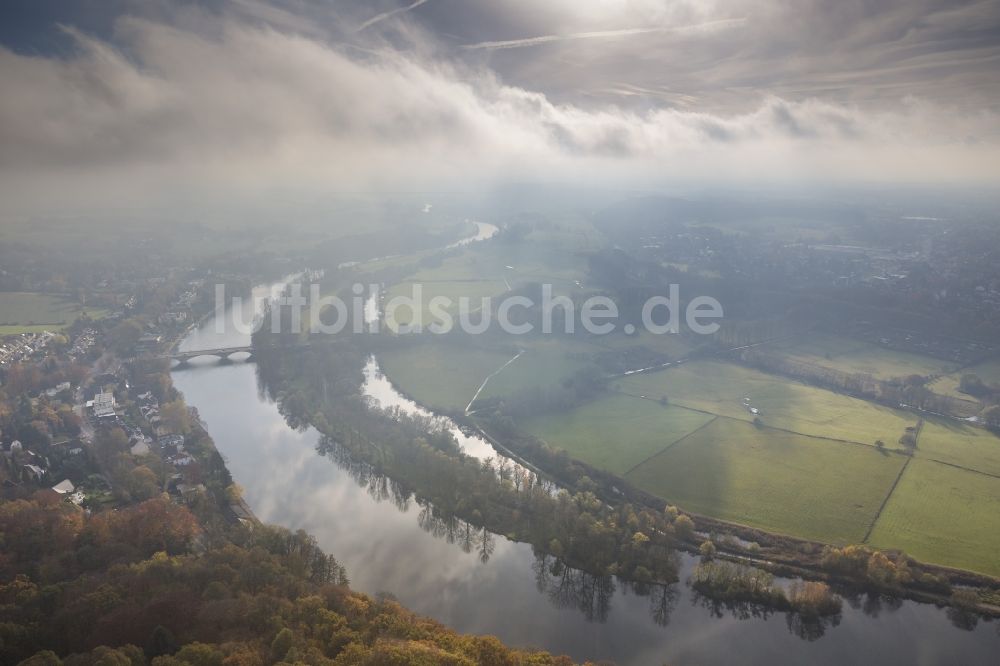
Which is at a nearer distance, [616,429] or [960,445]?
[960,445]

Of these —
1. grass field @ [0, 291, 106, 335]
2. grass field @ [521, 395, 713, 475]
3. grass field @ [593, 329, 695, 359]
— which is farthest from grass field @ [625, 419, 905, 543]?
grass field @ [0, 291, 106, 335]

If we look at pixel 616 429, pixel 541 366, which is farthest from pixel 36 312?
pixel 616 429

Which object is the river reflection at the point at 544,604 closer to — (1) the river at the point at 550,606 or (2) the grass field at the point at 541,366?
(1) the river at the point at 550,606

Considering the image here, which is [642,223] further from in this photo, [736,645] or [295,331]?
[736,645]

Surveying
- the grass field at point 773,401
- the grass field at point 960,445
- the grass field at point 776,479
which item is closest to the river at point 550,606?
the grass field at point 776,479

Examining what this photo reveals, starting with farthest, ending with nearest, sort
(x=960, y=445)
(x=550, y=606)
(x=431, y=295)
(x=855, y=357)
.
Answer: (x=431, y=295) < (x=855, y=357) < (x=960, y=445) < (x=550, y=606)

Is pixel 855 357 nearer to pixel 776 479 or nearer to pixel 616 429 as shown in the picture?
pixel 776 479

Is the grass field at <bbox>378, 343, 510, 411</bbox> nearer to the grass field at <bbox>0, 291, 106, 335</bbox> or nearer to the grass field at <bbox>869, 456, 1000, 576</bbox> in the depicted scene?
the grass field at <bbox>869, 456, 1000, 576</bbox>
